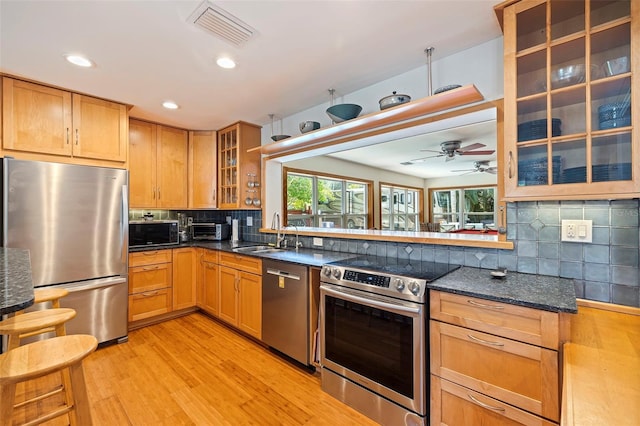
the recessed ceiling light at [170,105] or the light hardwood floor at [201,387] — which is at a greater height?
the recessed ceiling light at [170,105]

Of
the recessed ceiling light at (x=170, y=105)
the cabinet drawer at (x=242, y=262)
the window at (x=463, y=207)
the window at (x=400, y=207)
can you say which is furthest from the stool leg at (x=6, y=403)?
the window at (x=463, y=207)

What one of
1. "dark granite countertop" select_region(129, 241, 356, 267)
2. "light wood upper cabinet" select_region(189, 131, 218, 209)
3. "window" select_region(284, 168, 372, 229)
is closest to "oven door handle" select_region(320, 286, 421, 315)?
"dark granite countertop" select_region(129, 241, 356, 267)

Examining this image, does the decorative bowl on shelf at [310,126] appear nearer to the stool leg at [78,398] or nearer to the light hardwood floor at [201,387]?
the light hardwood floor at [201,387]

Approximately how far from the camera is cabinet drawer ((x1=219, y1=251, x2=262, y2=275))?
268 centimetres

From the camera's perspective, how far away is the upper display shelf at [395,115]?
1.67 m

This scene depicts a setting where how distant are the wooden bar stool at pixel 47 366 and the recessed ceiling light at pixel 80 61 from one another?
194 cm

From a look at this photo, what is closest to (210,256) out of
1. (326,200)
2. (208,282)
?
(208,282)

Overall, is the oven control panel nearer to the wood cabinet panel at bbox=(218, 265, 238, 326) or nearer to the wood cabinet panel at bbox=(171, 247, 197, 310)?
the wood cabinet panel at bbox=(218, 265, 238, 326)

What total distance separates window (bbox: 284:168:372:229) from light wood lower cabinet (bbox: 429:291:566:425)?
275 cm

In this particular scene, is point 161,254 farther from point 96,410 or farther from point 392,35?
point 392,35

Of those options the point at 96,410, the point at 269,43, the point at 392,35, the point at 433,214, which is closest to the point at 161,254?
the point at 96,410

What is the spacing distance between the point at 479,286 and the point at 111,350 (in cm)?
319

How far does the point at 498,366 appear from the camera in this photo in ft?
4.46

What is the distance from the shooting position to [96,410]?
184cm
